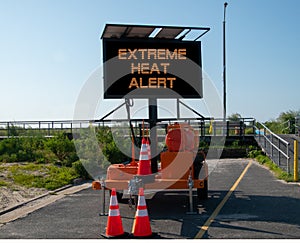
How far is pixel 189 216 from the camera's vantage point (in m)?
9.59

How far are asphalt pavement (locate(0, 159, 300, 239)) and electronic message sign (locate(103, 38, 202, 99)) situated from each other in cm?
275

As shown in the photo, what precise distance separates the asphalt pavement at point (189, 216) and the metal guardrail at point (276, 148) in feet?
11.3

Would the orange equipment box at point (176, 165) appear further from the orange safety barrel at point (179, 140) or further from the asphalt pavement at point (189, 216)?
the asphalt pavement at point (189, 216)

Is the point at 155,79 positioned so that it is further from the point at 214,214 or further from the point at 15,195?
the point at 15,195

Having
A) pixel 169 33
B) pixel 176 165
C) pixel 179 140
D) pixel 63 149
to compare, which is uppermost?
pixel 169 33

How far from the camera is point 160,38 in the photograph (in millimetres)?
11148

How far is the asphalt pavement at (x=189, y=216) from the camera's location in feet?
26.3

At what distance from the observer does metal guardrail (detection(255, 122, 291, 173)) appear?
696 inches

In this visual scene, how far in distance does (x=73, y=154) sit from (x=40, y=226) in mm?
11726

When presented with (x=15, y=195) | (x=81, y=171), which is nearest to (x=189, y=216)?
(x=15, y=195)

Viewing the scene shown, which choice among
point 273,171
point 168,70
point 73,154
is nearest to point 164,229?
point 168,70

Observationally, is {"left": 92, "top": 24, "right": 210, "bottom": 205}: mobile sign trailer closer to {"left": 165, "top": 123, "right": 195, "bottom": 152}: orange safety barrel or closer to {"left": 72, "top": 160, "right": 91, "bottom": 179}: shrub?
{"left": 165, "top": 123, "right": 195, "bottom": 152}: orange safety barrel

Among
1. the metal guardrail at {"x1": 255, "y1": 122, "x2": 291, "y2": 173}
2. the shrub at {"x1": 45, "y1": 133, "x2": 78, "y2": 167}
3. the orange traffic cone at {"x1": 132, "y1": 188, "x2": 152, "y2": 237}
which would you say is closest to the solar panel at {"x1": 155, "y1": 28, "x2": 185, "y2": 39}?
the orange traffic cone at {"x1": 132, "y1": 188, "x2": 152, "y2": 237}

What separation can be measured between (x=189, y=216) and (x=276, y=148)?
10.6 meters
